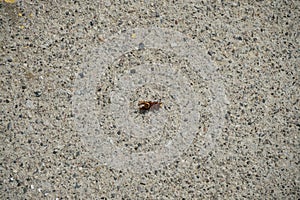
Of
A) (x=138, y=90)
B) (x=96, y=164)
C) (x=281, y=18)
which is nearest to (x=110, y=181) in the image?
(x=96, y=164)

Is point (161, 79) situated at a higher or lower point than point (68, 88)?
higher

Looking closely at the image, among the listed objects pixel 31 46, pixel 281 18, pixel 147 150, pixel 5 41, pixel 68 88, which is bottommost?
pixel 5 41

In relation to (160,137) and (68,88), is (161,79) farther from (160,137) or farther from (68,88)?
(68,88)
